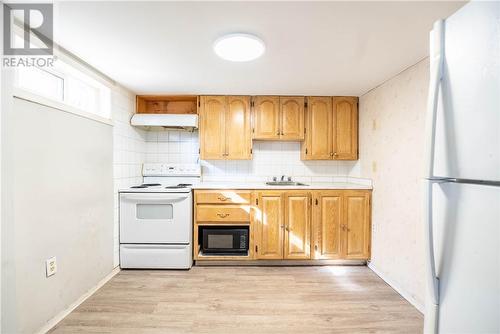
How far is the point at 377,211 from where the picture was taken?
2.54m

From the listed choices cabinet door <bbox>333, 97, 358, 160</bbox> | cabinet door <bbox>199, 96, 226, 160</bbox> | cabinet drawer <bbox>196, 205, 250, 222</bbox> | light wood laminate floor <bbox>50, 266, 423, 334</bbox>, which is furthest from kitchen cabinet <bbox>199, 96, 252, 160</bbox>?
light wood laminate floor <bbox>50, 266, 423, 334</bbox>

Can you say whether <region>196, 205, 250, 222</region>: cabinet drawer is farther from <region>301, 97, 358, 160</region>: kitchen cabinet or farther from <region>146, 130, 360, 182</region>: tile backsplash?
<region>301, 97, 358, 160</region>: kitchen cabinet

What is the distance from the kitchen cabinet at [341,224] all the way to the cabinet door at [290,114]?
879 millimetres

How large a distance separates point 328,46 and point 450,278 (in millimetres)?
1571

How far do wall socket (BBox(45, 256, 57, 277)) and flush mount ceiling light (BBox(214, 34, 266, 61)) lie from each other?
1.94 m

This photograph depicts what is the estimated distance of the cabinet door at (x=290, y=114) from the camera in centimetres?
295

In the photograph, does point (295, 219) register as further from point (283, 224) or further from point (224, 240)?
point (224, 240)

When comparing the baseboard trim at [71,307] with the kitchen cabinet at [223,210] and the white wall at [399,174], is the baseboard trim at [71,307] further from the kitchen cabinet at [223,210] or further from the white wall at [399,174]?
Answer: the white wall at [399,174]

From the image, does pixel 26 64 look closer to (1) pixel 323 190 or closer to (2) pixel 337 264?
(1) pixel 323 190

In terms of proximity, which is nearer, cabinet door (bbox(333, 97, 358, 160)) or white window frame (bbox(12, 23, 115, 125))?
white window frame (bbox(12, 23, 115, 125))

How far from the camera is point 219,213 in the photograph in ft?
8.59

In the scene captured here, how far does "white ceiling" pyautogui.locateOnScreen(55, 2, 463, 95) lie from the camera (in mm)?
1312

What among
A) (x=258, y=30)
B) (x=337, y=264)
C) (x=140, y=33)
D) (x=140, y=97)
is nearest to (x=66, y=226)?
(x=140, y=33)

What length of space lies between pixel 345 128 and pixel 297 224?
140cm
